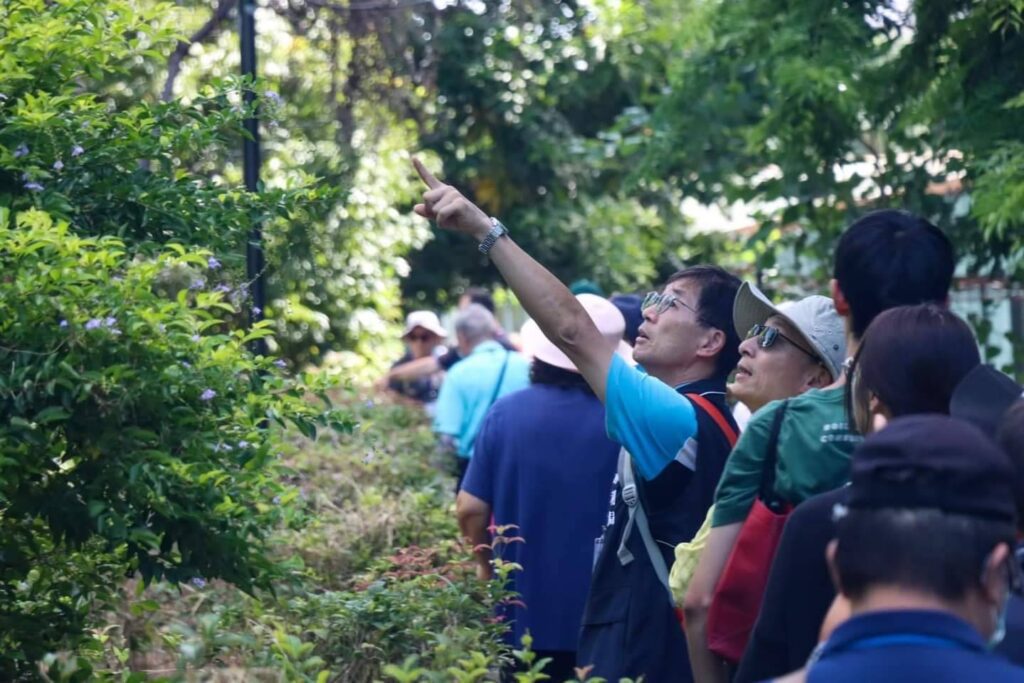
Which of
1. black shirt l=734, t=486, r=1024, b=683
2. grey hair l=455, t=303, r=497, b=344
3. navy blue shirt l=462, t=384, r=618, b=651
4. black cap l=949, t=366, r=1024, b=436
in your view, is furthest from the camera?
grey hair l=455, t=303, r=497, b=344

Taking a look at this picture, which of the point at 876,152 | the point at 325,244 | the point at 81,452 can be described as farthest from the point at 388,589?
the point at 325,244

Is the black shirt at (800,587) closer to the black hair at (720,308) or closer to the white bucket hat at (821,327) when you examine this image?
the white bucket hat at (821,327)

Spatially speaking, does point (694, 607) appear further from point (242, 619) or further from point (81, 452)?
point (242, 619)

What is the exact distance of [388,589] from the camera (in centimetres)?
473

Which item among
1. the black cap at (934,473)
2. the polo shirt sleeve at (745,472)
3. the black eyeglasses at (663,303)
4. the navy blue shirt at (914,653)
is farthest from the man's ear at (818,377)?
the navy blue shirt at (914,653)

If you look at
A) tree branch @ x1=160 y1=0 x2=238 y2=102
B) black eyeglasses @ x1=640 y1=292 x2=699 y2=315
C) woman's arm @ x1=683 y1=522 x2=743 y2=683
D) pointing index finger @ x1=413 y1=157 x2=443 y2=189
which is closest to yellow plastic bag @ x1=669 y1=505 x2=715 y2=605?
woman's arm @ x1=683 y1=522 x2=743 y2=683

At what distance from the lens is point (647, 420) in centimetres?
393

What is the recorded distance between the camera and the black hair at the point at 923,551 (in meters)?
2.15

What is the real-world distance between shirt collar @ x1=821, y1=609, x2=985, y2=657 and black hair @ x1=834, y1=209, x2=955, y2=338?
151 centimetres

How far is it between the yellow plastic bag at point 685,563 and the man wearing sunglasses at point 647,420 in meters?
0.38

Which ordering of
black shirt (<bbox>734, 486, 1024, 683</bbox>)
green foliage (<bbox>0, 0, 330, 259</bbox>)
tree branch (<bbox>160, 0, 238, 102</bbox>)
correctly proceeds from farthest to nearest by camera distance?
tree branch (<bbox>160, 0, 238, 102</bbox>)
green foliage (<bbox>0, 0, 330, 259</bbox>)
black shirt (<bbox>734, 486, 1024, 683</bbox>)

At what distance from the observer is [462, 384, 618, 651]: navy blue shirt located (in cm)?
514

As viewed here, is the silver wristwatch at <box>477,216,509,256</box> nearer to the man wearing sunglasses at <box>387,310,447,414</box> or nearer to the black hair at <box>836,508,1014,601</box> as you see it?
the black hair at <box>836,508,1014,601</box>

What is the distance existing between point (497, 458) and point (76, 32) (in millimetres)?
2024
